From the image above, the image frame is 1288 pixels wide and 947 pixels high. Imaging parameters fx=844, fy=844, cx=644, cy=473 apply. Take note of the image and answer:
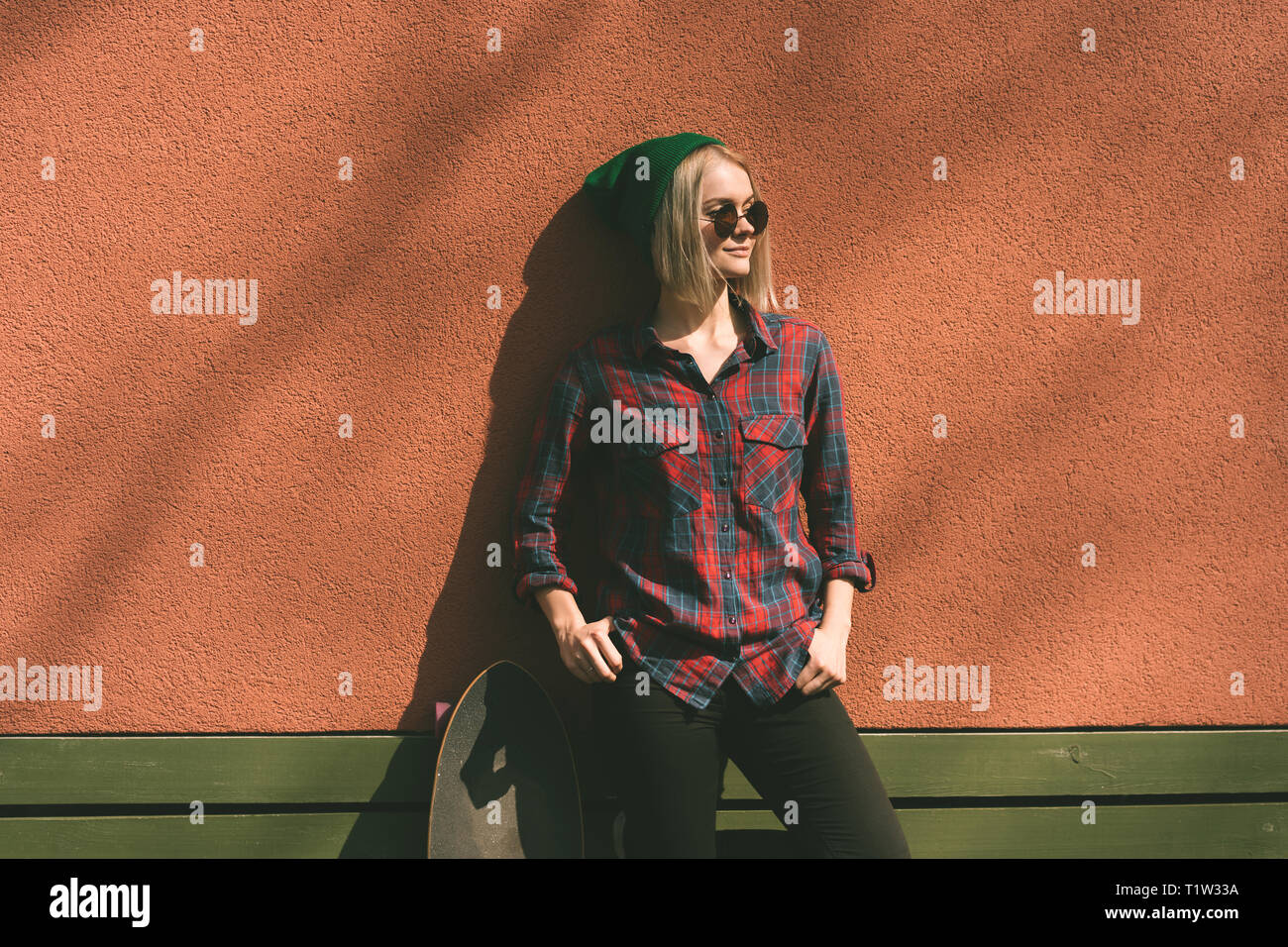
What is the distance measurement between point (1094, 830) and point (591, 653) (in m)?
1.69

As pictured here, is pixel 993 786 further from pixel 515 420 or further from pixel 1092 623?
pixel 515 420

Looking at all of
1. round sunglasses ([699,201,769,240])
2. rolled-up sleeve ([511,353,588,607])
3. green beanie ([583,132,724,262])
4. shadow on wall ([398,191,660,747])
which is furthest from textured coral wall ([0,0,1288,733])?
round sunglasses ([699,201,769,240])

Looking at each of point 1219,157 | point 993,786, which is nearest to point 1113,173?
point 1219,157

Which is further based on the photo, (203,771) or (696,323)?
(203,771)

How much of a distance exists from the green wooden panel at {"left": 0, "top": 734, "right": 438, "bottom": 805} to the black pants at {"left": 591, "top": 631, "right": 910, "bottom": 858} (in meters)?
0.83

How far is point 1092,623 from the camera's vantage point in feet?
8.48

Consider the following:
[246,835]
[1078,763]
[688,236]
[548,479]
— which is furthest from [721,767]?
[246,835]

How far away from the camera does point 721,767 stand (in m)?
2.10

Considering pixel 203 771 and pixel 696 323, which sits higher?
pixel 696 323

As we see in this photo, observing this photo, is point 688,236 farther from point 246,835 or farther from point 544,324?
point 246,835

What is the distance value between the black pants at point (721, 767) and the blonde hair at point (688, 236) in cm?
94

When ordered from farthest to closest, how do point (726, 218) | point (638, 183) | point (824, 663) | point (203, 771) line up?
1. point (203, 771)
2. point (638, 183)
3. point (726, 218)
4. point (824, 663)

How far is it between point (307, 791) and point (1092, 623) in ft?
7.92

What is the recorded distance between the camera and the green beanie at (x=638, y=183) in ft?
7.30
